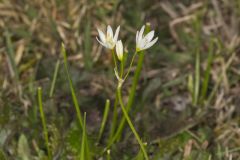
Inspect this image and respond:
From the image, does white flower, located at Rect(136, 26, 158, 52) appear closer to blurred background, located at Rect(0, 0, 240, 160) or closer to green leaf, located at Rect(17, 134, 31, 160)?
blurred background, located at Rect(0, 0, 240, 160)

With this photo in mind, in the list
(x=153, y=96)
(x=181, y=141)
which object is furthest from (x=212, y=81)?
(x=181, y=141)

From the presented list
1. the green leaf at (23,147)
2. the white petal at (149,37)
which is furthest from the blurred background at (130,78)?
the white petal at (149,37)

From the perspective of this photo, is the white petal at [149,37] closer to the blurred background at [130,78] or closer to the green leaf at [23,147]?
the blurred background at [130,78]

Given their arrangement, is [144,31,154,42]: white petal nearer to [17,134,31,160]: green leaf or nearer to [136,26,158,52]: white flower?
[136,26,158,52]: white flower

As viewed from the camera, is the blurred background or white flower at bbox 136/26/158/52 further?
the blurred background

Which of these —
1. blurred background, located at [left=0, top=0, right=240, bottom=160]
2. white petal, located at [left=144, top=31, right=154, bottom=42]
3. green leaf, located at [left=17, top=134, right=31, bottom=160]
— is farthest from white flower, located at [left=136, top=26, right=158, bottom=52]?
green leaf, located at [left=17, top=134, right=31, bottom=160]

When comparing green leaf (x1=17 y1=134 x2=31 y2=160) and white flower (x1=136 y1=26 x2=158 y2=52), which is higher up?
white flower (x1=136 y1=26 x2=158 y2=52)

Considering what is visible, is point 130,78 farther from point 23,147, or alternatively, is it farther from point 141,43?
point 141,43

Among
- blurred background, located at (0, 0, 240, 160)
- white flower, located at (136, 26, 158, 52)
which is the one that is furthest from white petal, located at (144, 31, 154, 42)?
blurred background, located at (0, 0, 240, 160)
